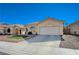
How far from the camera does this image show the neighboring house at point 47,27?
7105 mm

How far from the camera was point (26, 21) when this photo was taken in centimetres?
717

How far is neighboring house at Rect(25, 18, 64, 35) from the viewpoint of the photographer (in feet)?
23.3

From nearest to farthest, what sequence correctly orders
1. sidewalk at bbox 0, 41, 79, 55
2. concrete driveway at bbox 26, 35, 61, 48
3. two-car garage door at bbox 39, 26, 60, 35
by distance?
sidewalk at bbox 0, 41, 79, 55 < concrete driveway at bbox 26, 35, 61, 48 < two-car garage door at bbox 39, 26, 60, 35

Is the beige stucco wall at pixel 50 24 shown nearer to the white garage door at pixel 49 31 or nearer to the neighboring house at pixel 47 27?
the neighboring house at pixel 47 27

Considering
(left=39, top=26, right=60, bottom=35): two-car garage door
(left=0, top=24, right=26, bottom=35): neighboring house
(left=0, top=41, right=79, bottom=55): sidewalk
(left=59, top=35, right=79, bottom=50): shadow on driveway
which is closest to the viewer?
(left=0, top=41, right=79, bottom=55): sidewalk

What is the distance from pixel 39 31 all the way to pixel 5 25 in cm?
151

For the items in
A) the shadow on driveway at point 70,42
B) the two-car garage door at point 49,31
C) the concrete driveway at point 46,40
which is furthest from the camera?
the two-car garage door at point 49,31

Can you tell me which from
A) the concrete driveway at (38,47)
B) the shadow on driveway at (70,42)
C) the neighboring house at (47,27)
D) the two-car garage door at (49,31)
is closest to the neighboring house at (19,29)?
the neighboring house at (47,27)

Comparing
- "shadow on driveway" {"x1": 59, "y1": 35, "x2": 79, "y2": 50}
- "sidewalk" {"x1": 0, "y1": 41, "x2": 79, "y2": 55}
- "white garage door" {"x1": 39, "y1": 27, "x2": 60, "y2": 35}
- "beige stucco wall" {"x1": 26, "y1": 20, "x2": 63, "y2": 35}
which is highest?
"beige stucco wall" {"x1": 26, "y1": 20, "x2": 63, "y2": 35}

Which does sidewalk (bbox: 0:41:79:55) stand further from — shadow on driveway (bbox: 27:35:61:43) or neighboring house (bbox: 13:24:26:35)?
neighboring house (bbox: 13:24:26:35)

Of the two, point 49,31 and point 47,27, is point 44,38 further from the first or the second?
point 47,27

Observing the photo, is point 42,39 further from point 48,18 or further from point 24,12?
point 24,12

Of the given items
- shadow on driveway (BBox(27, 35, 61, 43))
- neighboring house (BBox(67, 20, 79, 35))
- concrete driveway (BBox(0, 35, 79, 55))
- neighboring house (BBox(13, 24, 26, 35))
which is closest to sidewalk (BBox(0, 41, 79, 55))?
concrete driveway (BBox(0, 35, 79, 55))
